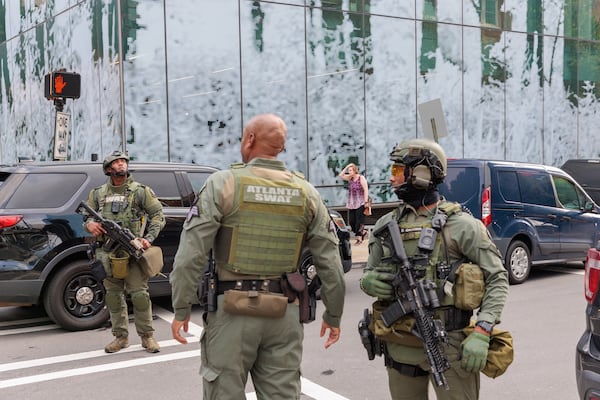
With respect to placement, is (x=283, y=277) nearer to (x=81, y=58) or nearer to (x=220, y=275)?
(x=220, y=275)

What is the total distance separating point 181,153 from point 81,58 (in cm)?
344

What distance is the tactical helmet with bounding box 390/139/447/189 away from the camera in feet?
10.4

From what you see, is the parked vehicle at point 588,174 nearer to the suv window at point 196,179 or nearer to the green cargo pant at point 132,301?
the suv window at point 196,179

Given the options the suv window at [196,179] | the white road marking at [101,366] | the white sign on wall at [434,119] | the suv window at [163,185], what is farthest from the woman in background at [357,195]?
the white road marking at [101,366]

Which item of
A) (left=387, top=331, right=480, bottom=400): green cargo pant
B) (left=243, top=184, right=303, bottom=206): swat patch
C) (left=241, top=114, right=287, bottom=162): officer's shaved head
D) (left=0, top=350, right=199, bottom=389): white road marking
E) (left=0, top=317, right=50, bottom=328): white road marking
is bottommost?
(left=0, top=317, right=50, bottom=328): white road marking

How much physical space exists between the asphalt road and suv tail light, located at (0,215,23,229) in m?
1.15

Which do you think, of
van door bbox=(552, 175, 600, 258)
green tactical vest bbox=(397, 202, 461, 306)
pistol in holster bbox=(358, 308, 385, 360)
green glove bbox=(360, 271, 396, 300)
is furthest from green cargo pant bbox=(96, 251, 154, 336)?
van door bbox=(552, 175, 600, 258)

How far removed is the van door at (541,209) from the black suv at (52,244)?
3846 mm

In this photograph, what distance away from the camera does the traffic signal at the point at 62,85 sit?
9.88 metres

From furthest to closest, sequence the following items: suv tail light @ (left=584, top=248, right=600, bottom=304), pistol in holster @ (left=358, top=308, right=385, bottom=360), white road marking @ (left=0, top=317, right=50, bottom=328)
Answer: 1. white road marking @ (left=0, top=317, right=50, bottom=328)
2. suv tail light @ (left=584, top=248, right=600, bottom=304)
3. pistol in holster @ (left=358, top=308, right=385, bottom=360)

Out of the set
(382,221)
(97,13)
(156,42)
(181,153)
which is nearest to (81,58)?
(97,13)

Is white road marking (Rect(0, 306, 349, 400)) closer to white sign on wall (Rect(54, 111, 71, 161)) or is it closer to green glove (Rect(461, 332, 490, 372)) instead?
green glove (Rect(461, 332, 490, 372))

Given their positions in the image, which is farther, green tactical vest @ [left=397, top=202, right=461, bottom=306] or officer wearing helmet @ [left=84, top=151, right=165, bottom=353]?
officer wearing helmet @ [left=84, top=151, right=165, bottom=353]

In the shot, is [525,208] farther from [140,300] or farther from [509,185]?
[140,300]
